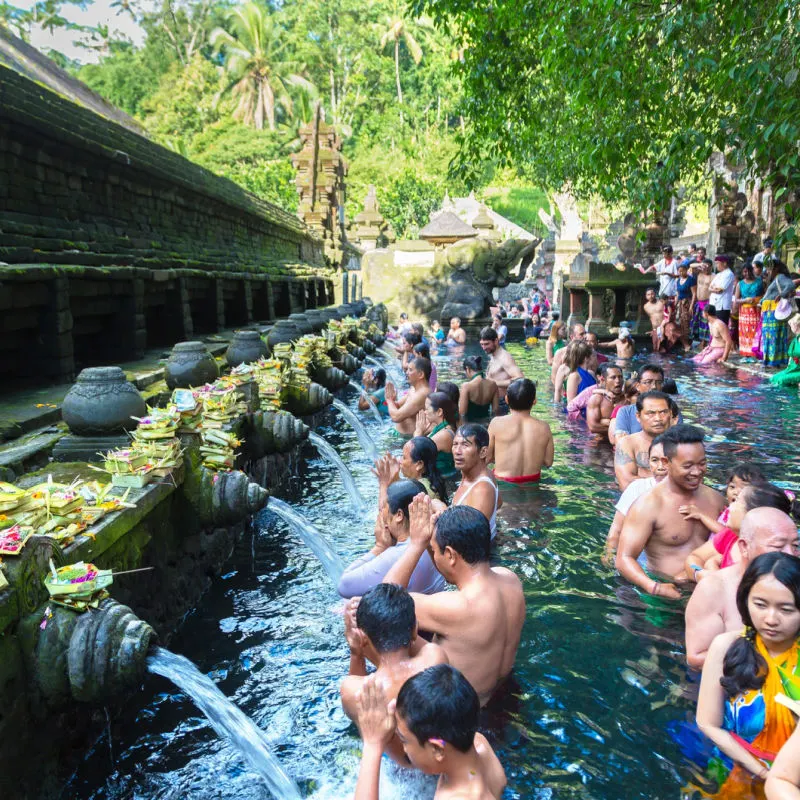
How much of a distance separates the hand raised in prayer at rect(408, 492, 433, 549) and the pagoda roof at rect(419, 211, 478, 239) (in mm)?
28621

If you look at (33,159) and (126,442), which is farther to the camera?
(33,159)

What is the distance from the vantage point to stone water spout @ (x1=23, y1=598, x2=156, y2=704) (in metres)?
3.14

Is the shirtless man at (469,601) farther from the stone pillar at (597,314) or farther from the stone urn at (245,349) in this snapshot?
the stone pillar at (597,314)

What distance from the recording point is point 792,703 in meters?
2.86

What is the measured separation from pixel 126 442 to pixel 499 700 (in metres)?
2.99

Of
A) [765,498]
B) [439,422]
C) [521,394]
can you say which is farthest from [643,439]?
[765,498]

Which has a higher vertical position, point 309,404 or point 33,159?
point 33,159

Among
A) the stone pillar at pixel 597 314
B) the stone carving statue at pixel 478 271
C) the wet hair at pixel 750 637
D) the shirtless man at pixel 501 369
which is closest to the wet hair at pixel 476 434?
the wet hair at pixel 750 637

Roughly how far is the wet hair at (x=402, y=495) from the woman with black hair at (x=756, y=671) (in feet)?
5.45

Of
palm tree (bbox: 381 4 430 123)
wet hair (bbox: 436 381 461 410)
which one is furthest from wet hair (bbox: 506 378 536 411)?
palm tree (bbox: 381 4 430 123)

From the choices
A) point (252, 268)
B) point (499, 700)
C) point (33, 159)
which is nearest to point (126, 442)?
point (499, 700)

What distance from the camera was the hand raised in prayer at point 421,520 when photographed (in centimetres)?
376

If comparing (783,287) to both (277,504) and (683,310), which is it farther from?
(277,504)

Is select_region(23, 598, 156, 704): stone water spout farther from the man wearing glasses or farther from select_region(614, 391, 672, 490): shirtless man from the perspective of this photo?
the man wearing glasses
